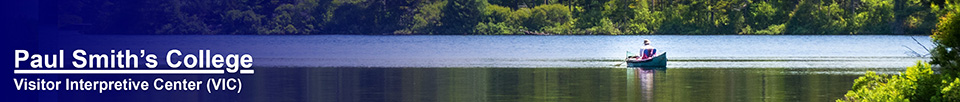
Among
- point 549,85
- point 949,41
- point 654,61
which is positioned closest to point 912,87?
point 949,41

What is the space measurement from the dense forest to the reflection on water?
77383 millimetres

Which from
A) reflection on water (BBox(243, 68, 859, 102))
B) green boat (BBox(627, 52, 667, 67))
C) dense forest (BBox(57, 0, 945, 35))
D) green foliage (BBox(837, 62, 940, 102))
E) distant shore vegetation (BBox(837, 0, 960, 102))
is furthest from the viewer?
dense forest (BBox(57, 0, 945, 35))

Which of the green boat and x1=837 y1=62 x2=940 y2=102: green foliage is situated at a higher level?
x1=837 y1=62 x2=940 y2=102: green foliage

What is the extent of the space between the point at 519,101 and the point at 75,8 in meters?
125

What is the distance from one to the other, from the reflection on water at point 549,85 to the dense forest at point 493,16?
77.4 m

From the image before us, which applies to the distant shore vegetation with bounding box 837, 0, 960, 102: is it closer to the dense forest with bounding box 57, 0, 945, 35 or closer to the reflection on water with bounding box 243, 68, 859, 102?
the reflection on water with bounding box 243, 68, 859, 102

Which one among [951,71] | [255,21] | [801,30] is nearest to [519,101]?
[951,71]

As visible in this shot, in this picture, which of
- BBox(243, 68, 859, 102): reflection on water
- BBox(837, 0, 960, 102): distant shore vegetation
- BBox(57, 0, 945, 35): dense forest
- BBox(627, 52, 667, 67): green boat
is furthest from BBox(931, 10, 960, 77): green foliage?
BBox(57, 0, 945, 35): dense forest

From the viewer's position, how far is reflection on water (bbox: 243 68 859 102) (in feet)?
71.1

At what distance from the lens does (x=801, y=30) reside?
116 m

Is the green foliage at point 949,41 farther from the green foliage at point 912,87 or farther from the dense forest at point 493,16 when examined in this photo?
the dense forest at point 493,16

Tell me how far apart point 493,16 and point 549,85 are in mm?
101668

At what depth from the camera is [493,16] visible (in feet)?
415

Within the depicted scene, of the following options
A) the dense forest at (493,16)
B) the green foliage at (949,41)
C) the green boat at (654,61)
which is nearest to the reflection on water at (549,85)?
the green boat at (654,61)
